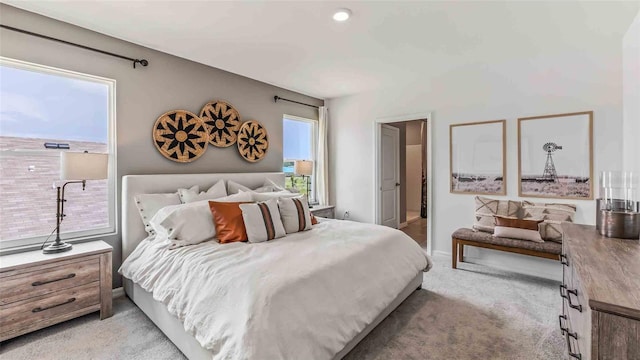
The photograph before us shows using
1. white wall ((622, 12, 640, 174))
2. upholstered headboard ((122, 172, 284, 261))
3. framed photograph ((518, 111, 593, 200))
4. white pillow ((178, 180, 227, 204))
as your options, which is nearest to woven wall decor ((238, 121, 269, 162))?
white pillow ((178, 180, 227, 204))

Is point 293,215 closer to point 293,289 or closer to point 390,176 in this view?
point 293,289

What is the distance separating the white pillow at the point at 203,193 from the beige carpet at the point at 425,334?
108 cm

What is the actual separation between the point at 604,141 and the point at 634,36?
1.02 meters

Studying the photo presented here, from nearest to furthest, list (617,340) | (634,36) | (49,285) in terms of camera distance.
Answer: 1. (617,340)
2. (49,285)
3. (634,36)

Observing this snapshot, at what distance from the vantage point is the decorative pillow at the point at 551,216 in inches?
122

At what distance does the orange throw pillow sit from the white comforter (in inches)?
5.1

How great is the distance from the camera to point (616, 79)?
2.97m

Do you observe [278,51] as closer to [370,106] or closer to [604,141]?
[370,106]

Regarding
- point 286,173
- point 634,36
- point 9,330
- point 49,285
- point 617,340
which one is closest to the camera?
point 617,340

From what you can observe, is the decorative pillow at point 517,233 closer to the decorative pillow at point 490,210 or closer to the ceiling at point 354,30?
the decorative pillow at point 490,210

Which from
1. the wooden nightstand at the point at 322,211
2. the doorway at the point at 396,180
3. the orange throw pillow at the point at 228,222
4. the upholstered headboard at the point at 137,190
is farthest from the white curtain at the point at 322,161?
the orange throw pillow at the point at 228,222

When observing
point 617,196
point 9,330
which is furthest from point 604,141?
point 9,330

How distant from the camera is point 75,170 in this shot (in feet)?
7.50

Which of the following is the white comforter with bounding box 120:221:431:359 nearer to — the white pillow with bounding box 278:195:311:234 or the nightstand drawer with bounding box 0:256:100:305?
the white pillow with bounding box 278:195:311:234
